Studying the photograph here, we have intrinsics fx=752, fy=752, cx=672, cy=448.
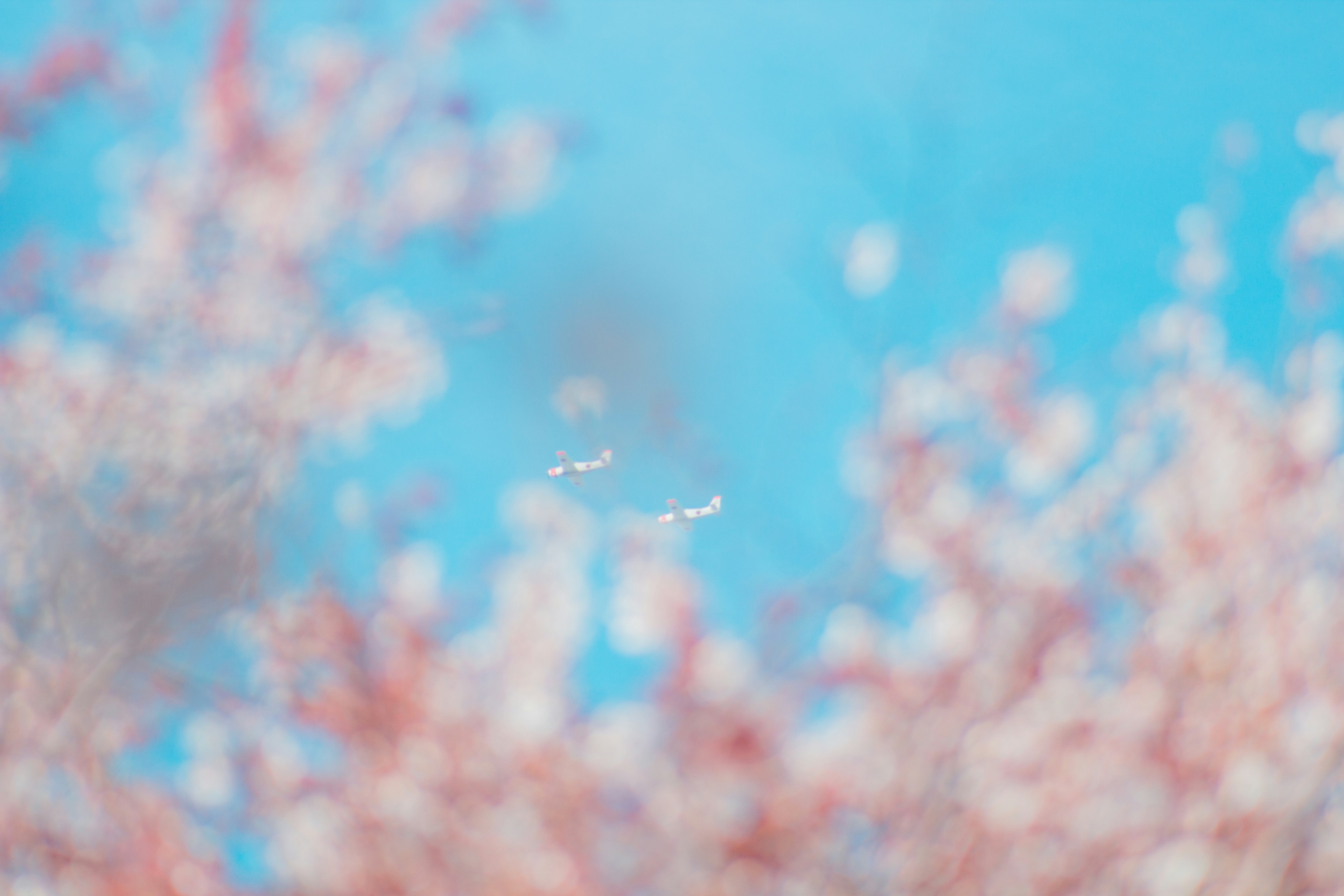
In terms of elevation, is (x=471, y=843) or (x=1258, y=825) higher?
Answer: (x=471, y=843)

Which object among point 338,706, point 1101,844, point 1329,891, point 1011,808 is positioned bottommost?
point 1329,891

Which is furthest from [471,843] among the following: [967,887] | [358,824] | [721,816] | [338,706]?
[967,887]

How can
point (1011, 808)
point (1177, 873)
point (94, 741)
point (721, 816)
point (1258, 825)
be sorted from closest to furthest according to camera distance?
point (1258, 825) < point (94, 741) < point (1177, 873) < point (721, 816) < point (1011, 808)

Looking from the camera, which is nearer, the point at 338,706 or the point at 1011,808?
the point at 338,706

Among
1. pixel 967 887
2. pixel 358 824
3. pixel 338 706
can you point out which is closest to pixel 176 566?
pixel 338 706

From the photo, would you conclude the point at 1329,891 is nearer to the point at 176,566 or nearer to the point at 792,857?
the point at 792,857

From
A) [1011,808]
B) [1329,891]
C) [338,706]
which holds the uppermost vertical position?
[338,706]

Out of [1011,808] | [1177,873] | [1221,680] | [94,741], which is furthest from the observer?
[1011,808]

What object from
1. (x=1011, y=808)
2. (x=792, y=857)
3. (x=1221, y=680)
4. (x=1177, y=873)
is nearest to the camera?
(x=1221, y=680)

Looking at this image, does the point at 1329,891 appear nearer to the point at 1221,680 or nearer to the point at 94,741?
A: the point at 1221,680
